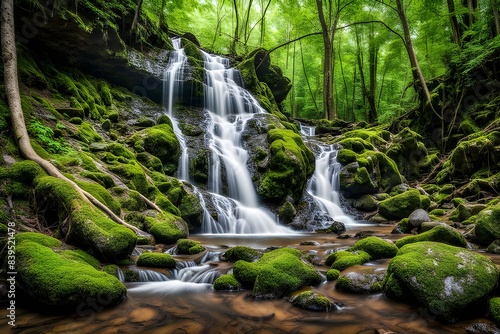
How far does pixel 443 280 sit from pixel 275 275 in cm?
201

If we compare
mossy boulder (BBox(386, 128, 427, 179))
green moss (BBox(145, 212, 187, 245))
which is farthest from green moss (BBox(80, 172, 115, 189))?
mossy boulder (BBox(386, 128, 427, 179))

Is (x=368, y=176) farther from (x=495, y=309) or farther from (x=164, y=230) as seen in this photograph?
(x=495, y=309)

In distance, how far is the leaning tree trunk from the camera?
5.57 metres

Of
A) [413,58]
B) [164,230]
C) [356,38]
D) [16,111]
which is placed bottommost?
[164,230]

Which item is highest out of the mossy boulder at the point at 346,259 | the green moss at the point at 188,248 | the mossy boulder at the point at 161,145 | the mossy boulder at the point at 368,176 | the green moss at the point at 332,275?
the mossy boulder at the point at 161,145

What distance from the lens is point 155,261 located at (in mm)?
5090

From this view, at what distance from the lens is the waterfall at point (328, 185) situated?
12.4 m

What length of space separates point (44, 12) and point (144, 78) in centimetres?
543

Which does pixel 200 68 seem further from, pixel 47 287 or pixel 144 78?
pixel 47 287

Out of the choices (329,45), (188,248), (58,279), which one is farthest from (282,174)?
(329,45)

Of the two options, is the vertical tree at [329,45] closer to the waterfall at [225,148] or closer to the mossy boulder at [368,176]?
the waterfall at [225,148]

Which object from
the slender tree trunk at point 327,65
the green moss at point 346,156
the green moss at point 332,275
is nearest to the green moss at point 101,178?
the green moss at point 332,275

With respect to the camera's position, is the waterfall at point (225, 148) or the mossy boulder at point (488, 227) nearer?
the mossy boulder at point (488, 227)

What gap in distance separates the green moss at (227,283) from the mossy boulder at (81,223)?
1570 mm
